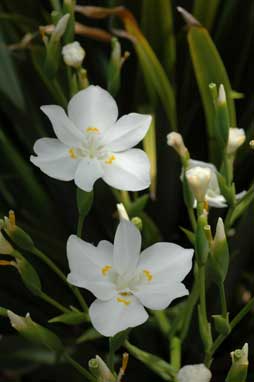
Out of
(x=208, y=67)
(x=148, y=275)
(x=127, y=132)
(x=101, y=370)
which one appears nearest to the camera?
(x=101, y=370)

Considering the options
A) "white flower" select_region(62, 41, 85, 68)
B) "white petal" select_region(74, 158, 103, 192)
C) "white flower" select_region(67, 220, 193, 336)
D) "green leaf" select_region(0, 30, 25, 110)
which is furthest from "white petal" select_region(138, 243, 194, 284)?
"green leaf" select_region(0, 30, 25, 110)

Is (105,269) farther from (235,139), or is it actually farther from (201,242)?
(235,139)

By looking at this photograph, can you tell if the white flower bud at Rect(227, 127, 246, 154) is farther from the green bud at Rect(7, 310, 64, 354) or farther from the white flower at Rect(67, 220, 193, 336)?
the green bud at Rect(7, 310, 64, 354)

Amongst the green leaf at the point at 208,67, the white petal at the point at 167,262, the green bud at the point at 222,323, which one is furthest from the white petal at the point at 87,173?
the green leaf at the point at 208,67

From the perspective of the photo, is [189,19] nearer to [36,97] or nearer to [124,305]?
[36,97]

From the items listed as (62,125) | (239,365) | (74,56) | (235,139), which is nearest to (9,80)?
(74,56)

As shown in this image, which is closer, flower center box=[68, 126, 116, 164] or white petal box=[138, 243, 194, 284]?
white petal box=[138, 243, 194, 284]
